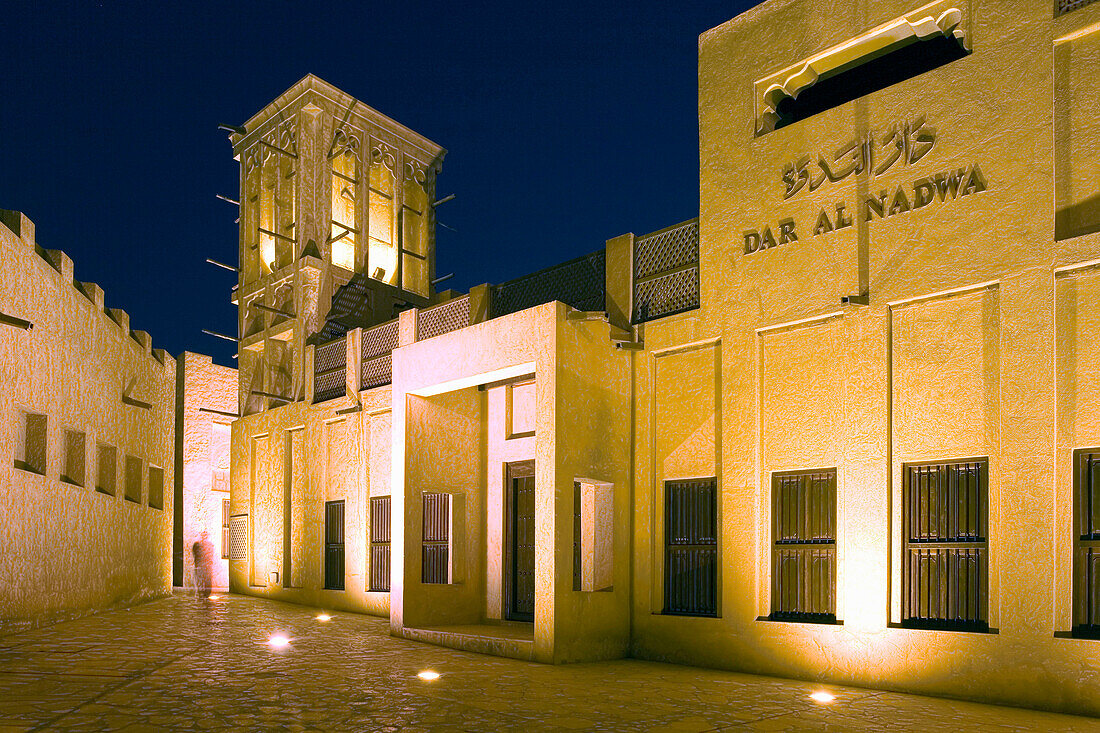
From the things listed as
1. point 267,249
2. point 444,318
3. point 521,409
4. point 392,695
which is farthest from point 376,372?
point 392,695

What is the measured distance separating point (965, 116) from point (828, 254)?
1.88 metres

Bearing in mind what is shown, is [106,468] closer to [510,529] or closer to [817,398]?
[510,529]

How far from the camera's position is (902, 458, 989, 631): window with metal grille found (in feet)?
27.4

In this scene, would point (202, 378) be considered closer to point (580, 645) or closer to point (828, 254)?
point (580, 645)

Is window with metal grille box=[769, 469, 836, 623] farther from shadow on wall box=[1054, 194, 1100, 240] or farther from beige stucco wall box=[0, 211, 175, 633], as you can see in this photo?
beige stucco wall box=[0, 211, 175, 633]

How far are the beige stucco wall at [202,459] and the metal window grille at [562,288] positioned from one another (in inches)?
554

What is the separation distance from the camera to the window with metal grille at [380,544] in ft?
54.1

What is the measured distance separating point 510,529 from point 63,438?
23.9 ft

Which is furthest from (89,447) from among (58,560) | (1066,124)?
Result: (1066,124)

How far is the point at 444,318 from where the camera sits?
1562cm

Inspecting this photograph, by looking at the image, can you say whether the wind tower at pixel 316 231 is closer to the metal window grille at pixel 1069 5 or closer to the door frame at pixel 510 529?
the door frame at pixel 510 529

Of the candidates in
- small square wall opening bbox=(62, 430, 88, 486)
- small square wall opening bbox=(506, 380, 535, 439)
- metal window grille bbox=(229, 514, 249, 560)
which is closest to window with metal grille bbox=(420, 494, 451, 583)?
small square wall opening bbox=(506, 380, 535, 439)

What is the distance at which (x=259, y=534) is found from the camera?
66.8ft

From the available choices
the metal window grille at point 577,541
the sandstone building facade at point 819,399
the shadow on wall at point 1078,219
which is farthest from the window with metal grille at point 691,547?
the shadow on wall at point 1078,219
